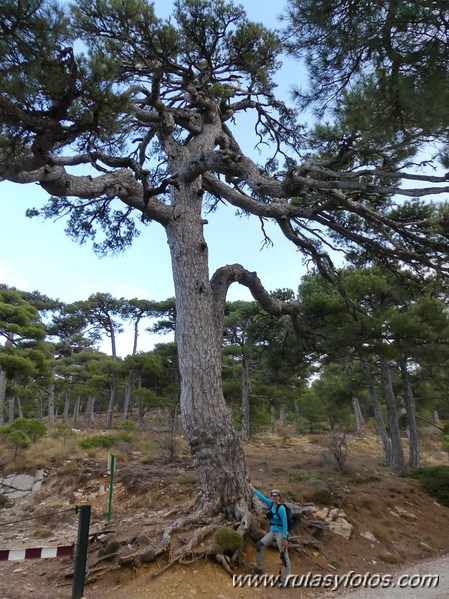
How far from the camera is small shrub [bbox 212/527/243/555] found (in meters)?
4.58

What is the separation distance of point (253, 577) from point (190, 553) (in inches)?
29.7

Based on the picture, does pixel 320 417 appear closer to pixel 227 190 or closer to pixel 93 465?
pixel 93 465

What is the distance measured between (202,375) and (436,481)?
8131 millimetres

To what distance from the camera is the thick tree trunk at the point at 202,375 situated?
208 inches

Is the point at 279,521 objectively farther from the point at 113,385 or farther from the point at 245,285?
the point at 113,385

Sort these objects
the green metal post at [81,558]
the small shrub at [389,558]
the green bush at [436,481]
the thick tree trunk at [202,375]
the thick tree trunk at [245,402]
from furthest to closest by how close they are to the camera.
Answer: the thick tree trunk at [245,402] → the green bush at [436,481] → the small shrub at [389,558] → the thick tree trunk at [202,375] → the green metal post at [81,558]

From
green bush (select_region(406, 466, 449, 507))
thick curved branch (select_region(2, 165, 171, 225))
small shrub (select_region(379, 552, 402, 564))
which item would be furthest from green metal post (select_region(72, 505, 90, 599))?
green bush (select_region(406, 466, 449, 507))

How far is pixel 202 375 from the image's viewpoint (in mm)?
5680

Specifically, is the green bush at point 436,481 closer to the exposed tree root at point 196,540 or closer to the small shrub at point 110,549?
the exposed tree root at point 196,540

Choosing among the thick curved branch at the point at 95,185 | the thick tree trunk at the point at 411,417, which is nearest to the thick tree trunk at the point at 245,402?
the thick tree trunk at the point at 411,417

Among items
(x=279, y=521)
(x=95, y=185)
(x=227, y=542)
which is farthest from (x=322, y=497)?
(x=95, y=185)

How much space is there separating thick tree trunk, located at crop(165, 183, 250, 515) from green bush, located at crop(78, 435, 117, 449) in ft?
32.9

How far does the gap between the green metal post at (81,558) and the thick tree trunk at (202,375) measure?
1.76m

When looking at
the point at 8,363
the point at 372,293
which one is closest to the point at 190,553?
the point at 372,293
